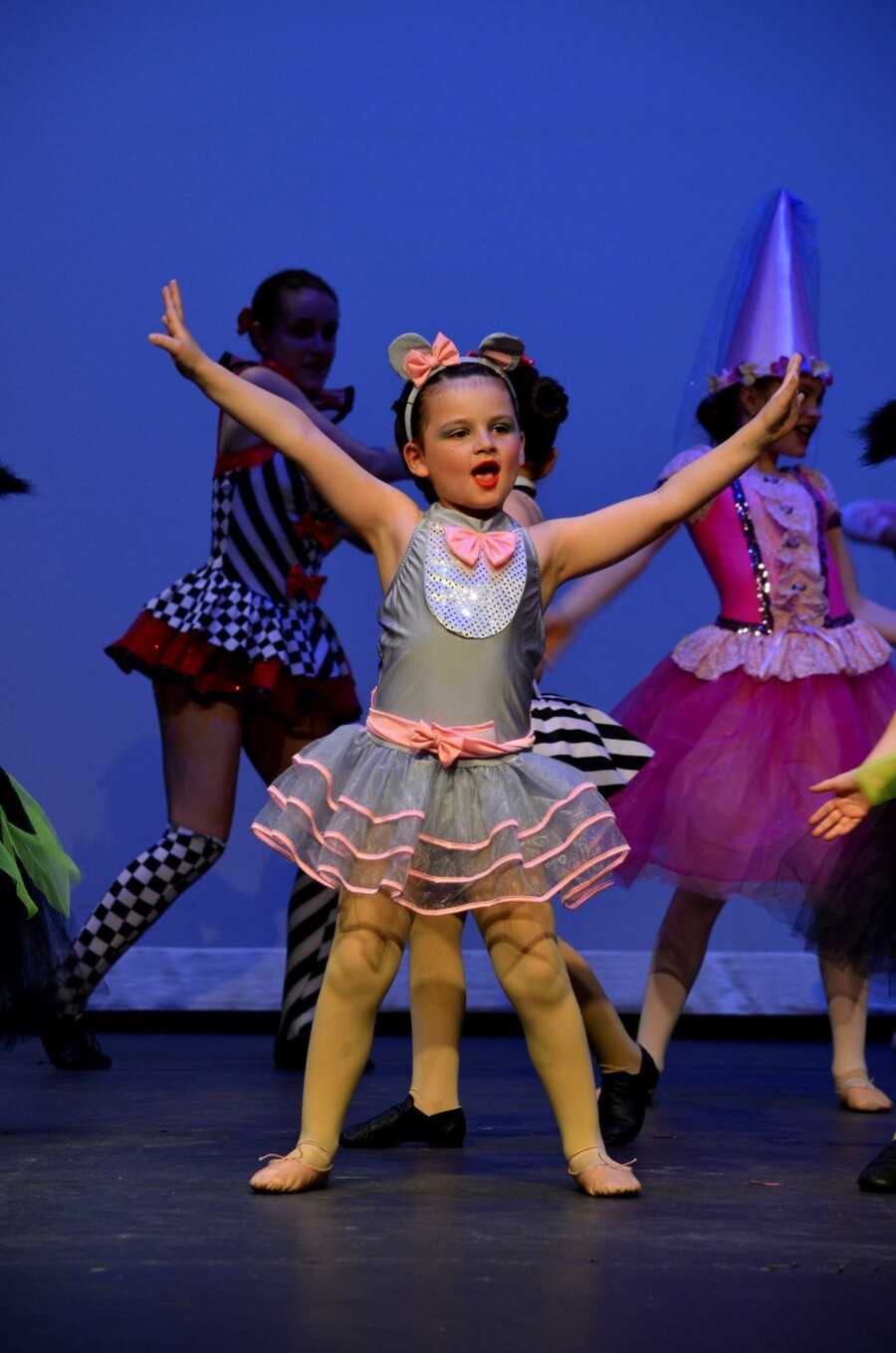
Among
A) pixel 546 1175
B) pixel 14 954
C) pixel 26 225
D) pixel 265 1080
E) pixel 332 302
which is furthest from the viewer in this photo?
pixel 26 225

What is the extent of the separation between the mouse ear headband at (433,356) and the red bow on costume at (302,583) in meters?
1.25

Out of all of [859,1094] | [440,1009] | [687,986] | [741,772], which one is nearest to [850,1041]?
[859,1094]

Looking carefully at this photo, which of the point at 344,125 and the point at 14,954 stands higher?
the point at 344,125

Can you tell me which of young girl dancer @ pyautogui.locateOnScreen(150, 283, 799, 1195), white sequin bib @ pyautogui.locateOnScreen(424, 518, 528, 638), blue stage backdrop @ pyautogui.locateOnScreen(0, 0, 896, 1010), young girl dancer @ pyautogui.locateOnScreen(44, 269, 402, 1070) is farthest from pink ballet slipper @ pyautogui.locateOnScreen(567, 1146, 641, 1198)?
blue stage backdrop @ pyautogui.locateOnScreen(0, 0, 896, 1010)

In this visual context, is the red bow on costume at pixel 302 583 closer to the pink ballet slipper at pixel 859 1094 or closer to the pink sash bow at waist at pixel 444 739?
the pink ballet slipper at pixel 859 1094

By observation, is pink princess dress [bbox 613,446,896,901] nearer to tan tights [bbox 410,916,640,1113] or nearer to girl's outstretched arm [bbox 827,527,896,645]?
girl's outstretched arm [bbox 827,527,896,645]

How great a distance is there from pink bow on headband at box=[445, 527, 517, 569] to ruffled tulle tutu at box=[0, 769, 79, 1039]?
2.35 ft

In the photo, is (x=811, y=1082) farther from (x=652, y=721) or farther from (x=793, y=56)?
(x=793, y=56)

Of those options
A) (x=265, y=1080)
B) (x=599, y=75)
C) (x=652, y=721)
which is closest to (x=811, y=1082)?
(x=652, y=721)

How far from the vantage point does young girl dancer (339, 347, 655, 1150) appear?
9.48 ft

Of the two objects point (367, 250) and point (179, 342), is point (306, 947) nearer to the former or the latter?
point (179, 342)

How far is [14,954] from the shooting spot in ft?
9.32

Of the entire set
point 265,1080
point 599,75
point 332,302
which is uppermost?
point 599,75

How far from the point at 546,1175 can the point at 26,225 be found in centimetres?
301
